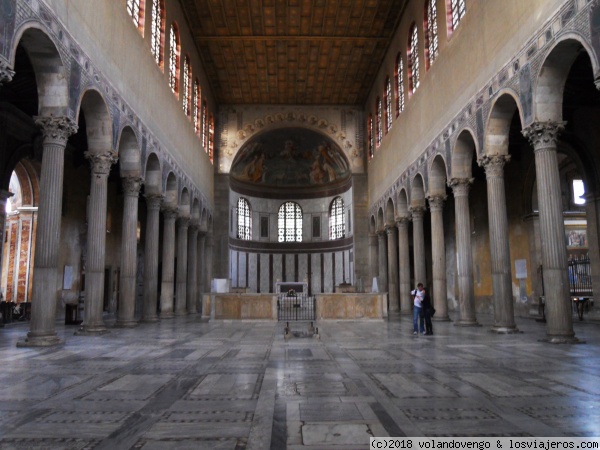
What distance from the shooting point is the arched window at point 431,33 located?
22141mm

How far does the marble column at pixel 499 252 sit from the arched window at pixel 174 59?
16.0 metres

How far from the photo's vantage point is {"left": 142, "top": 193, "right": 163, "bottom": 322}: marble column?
72.1 ft

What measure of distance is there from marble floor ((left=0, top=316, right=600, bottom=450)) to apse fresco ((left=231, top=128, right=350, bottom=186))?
101ft

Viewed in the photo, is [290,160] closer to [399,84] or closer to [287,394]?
[399,84]

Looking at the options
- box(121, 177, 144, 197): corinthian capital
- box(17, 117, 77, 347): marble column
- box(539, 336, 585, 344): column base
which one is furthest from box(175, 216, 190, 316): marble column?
box(539, 336, 585, 344): column base

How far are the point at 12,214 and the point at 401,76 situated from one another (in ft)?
68.9

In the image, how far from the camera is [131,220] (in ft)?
63.6

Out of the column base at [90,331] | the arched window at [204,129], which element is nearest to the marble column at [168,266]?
the column base at [90,331]

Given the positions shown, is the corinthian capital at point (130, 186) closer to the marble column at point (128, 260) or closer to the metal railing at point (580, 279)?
the marble column at point (128, 260)

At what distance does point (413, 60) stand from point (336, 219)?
2119 cm

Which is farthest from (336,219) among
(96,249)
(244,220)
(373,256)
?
(96,249)

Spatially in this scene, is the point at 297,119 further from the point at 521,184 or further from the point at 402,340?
the point at 402,340

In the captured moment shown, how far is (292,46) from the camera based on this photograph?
30.9 meters

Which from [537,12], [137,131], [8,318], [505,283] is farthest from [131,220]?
[537,12]
